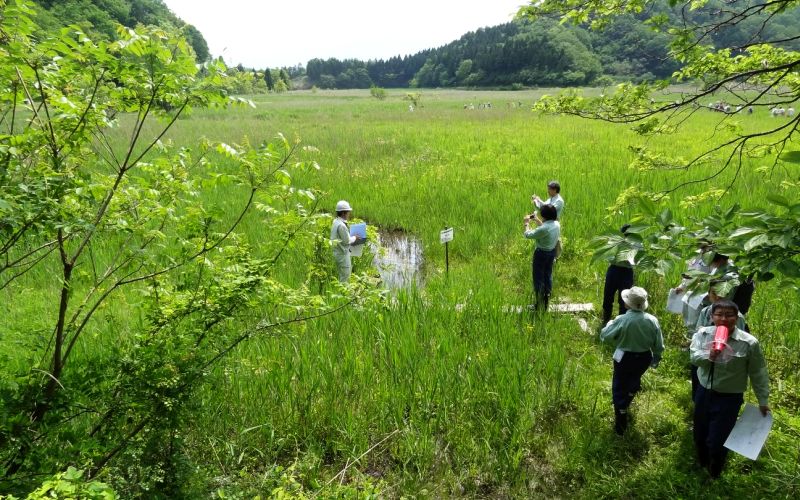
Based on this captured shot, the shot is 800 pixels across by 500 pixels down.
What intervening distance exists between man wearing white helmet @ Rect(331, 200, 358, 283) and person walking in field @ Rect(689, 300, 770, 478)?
380 cm

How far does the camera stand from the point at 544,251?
18.1 ft

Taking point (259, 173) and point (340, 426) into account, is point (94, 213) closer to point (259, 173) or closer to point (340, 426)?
point (259, 173)

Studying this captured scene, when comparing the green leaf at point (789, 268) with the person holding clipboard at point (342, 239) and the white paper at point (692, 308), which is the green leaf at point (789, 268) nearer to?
the white paper at point (692, 308)

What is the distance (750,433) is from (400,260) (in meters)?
5.71

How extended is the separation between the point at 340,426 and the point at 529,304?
3.13 m

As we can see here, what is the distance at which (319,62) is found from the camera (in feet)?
401

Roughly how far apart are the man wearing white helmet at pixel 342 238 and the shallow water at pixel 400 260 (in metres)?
0.72

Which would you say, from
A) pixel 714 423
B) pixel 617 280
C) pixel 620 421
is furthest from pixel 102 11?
pixel 714 423

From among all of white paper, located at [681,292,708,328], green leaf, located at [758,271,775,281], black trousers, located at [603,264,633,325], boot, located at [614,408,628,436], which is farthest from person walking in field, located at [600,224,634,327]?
green leaf, located at [758,271,775,281]

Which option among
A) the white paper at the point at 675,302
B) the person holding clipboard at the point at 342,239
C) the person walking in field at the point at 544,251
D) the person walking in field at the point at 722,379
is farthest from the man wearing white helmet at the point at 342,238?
the person walking in field at the point at 722,379

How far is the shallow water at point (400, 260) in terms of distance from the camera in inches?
279

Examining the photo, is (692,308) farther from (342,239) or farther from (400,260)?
(400,260)

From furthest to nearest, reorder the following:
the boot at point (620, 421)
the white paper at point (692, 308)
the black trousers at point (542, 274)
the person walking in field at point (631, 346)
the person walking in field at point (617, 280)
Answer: the black trousers at point (542, 274), the person walking in field at point (617, 280), the white paper at point (692, 308), the boot at point (620, 421), the person walking in field at point (631, 346)

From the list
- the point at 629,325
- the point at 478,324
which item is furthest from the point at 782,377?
the point at 478,324
